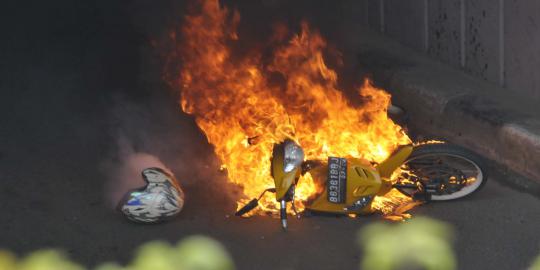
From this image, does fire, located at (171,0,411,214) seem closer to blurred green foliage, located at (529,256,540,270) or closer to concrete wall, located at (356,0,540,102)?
blurred green foliage, located at (529,256,540,270)

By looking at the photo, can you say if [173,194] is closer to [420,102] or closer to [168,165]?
[168,165]

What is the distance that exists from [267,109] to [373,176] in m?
1.21

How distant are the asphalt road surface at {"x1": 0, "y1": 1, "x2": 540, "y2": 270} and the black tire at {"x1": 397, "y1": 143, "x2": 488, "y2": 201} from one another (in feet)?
0.24

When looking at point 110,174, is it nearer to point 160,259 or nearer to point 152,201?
point 152,201

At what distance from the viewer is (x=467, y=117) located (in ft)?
25.0

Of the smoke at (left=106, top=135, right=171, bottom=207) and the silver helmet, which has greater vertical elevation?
the smoke at (left=106, top=135, right=171, bottom=207)

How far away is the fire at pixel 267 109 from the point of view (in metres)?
6.38

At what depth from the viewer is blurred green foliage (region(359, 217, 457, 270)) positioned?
5.43 metres

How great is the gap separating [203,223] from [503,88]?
3784mm

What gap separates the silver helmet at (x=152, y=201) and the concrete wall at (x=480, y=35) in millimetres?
3838

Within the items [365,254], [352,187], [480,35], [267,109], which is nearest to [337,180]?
[352,187]

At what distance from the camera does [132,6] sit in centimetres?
1121

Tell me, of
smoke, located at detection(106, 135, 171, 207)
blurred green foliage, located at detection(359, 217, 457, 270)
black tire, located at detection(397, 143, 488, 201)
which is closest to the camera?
blurred green foliage, located at detection(359, 217, 457, 270)

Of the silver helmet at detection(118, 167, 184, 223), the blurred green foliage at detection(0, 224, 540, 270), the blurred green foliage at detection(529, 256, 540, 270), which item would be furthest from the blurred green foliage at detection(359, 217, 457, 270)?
the silver helmet at detection(118, 167, 184, 223)
